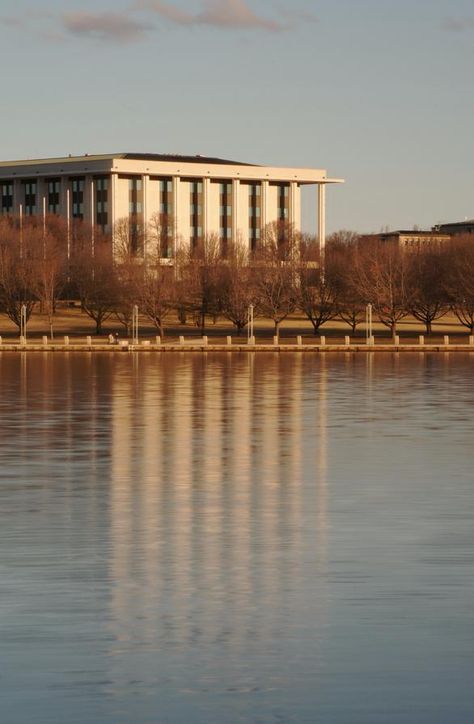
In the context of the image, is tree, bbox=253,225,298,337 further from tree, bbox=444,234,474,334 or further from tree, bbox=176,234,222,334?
tree, bbox=444,234,474,334

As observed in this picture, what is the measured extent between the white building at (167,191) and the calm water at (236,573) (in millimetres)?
132242

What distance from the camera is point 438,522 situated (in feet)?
65.3

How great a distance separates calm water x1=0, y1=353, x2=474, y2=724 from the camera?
10828 mm

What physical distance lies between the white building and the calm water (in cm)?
13224

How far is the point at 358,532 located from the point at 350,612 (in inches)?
209

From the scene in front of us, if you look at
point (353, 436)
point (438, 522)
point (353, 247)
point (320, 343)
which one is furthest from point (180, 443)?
point (353, 247)

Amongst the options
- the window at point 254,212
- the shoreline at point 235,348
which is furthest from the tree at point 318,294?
the window at point 254,212

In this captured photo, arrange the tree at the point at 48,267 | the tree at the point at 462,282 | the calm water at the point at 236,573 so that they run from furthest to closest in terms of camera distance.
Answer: the tree at the point at 48,267
the tree at the point at 462,282
the calm water at the point at 236,573

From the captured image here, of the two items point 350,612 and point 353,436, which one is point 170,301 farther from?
point 350,612

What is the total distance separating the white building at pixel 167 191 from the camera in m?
169

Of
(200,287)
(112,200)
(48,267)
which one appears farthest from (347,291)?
(112,200)

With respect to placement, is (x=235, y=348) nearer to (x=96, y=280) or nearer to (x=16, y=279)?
(x=96, y=280)

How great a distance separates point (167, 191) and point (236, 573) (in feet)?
524

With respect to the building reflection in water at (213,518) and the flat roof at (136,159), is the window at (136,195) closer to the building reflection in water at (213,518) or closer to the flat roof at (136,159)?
the flat roof at (136,159)
